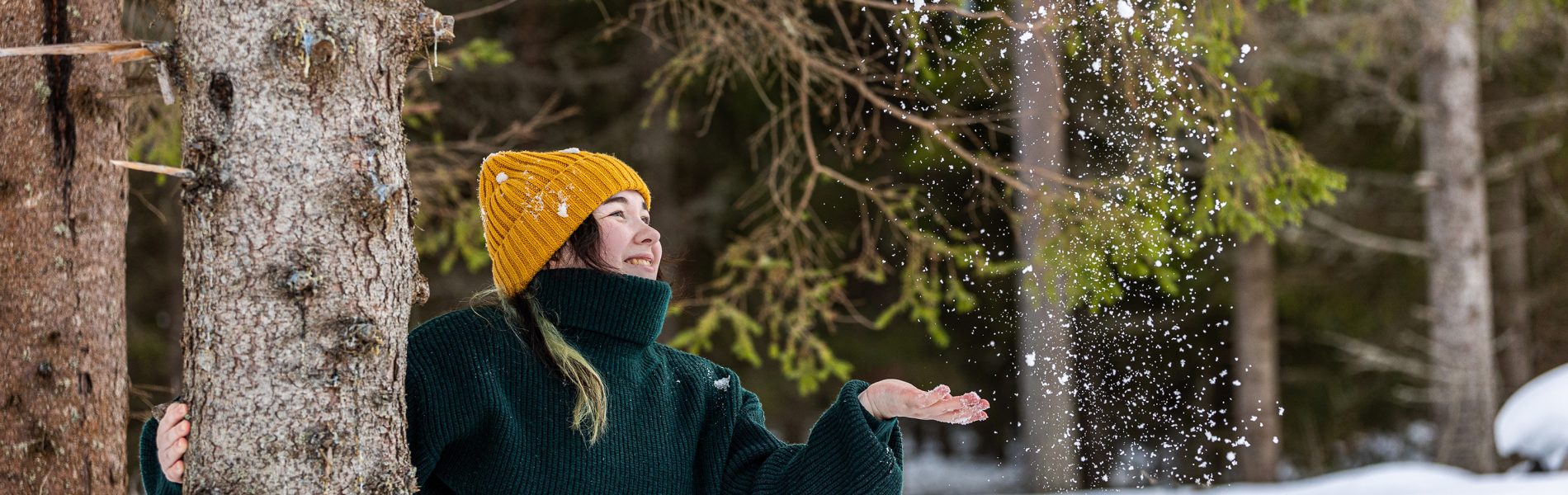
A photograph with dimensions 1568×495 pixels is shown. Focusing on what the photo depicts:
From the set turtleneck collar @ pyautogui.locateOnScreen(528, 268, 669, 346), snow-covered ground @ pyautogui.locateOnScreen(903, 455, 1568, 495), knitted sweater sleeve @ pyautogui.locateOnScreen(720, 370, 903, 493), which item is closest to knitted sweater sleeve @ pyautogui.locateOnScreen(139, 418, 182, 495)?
turtleneck collar @ pyautogui.locateOnScreen(528, 268, 669, 346)

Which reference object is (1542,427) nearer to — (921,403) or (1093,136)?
(1093,136)

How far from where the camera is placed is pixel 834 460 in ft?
7.29

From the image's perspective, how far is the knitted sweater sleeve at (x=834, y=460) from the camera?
2.19 m

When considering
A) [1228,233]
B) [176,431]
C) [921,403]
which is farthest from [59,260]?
[1228,233]

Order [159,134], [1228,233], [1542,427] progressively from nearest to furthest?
[159,134]
[1542,427]
[1228,233]

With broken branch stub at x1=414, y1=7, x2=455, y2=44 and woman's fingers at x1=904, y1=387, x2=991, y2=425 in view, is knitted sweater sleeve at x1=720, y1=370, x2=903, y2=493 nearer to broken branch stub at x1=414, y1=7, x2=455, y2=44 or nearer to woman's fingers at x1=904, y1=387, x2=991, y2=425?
woman's fingers at x1=904, y1=387, x2=991, y2=425

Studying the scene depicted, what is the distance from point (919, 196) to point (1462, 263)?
6207 mm

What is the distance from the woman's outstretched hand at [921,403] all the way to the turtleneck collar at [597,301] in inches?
17.1

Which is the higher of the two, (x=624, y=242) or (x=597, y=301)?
(x=624, y=242)

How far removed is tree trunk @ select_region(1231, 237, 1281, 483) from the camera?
32.1 ft

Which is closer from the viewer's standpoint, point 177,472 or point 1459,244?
point 177,472

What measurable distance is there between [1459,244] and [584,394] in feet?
26.9

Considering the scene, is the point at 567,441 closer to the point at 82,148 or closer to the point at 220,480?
the point at 220,480

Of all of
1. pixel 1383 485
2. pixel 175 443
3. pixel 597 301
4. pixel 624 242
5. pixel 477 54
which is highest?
pixel 477 54
